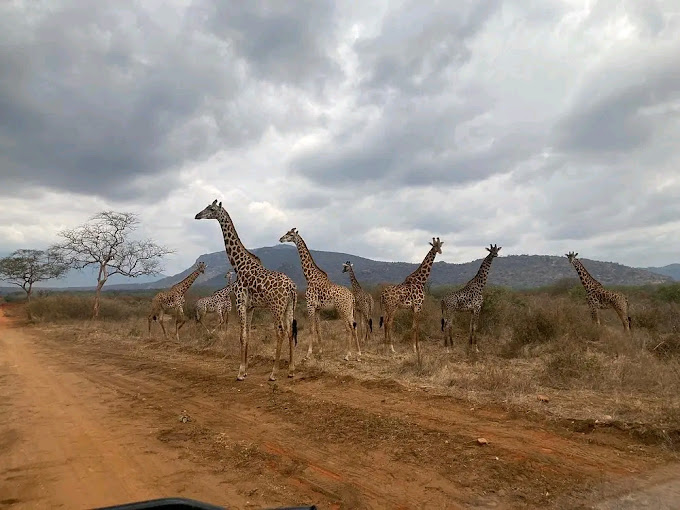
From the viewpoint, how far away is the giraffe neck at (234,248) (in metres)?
11.1

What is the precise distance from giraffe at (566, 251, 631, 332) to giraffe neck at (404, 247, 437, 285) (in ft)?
18.8

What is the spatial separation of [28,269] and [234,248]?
149ft

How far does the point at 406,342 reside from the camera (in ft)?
51.0

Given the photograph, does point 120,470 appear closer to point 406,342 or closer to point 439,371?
point 439,371

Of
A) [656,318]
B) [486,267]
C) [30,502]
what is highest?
[486,267]

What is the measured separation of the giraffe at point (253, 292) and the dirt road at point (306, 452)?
5.46 ft

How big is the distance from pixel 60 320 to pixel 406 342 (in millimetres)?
26273

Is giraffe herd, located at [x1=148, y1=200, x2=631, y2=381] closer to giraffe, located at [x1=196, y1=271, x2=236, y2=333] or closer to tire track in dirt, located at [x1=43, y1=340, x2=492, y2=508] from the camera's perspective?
tire track in dirt, located at [x1=43, y1=340, x2=492, y2=508]

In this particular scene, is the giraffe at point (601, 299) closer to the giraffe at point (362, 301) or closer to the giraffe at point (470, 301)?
the giraffe at point (470, 301)

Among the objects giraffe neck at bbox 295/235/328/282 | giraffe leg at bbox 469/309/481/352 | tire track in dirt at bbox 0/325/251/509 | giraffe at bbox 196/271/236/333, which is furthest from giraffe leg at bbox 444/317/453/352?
tire track in dirt at bbox 0/325/251/509

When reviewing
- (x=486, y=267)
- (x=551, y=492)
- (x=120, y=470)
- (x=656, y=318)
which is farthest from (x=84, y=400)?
(x=656, y=318)

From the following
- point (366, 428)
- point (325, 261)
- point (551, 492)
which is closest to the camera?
point (551, 492)

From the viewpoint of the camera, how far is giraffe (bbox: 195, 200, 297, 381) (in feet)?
33.3

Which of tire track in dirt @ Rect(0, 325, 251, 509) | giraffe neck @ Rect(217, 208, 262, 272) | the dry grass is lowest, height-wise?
tire track in dirt @ Rect(0, 325, 251, 509)
